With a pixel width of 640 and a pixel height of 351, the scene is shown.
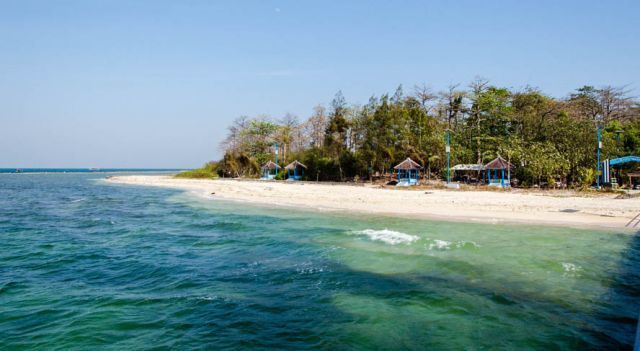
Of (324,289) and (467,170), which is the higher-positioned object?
(467,170)

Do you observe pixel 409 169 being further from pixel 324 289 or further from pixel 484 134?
pixel 324 289

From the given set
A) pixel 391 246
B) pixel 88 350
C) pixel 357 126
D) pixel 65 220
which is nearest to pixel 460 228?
pixel 391 246

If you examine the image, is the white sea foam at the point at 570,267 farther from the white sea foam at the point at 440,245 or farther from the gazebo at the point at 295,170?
the gazebo at the point at 295,170

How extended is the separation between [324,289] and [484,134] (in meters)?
34.2

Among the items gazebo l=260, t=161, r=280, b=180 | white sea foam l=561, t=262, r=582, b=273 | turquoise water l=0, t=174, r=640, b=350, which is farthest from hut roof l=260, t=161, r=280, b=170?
white sea foam l=561, t=262, r=582, b=273

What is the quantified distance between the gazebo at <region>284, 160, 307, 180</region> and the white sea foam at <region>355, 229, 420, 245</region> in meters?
30.4

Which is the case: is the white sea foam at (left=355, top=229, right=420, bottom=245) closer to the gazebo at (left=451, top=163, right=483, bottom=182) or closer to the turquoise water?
the turquoise water

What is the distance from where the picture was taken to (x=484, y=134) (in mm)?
36812

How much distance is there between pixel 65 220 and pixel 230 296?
1402cm

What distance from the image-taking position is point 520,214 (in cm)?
1529

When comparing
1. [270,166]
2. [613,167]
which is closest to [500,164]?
[613,167]

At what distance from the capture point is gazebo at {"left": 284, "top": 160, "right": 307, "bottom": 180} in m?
43.4

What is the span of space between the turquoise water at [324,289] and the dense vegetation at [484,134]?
17975 millimetres

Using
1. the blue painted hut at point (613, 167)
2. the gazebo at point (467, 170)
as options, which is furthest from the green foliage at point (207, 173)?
the blue painted hut at point (613, 167)
